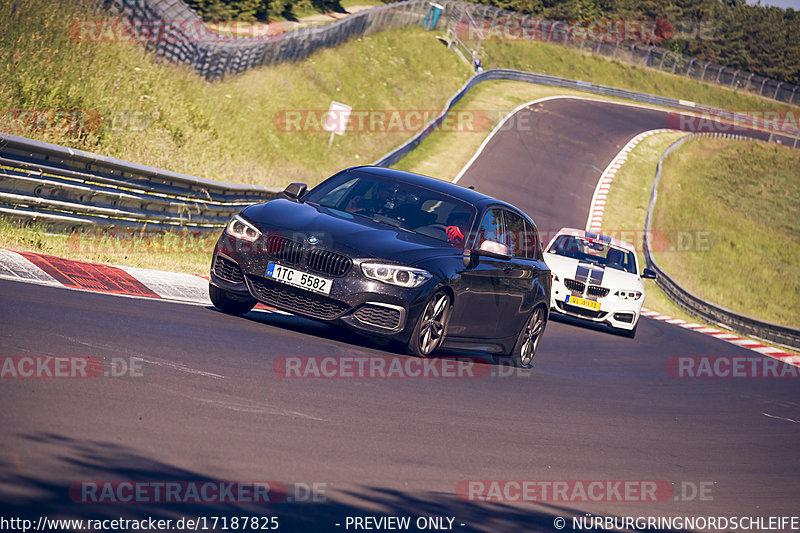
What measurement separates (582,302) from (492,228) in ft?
24.2

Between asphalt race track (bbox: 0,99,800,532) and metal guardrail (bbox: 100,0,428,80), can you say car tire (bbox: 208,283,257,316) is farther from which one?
metal guardrail (bbox: 100,0,428,80)

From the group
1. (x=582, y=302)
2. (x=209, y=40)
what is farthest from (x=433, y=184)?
(x=209, y=40)

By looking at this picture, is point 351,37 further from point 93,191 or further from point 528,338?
point 528,338

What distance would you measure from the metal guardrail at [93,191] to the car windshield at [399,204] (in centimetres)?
331

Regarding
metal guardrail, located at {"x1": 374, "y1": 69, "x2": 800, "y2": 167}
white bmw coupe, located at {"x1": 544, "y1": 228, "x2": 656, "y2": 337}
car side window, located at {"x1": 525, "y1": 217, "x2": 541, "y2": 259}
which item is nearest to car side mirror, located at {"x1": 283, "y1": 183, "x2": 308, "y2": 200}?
car side window, located at {"x1": 525, "y1": 217, "x2": 541, "y2": 259}

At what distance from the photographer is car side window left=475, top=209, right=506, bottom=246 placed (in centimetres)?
982

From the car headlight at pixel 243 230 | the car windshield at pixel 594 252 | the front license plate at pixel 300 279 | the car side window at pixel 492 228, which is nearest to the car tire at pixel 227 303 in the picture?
the car headlight at pixel 243 230

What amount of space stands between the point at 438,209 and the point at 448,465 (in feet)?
13.5

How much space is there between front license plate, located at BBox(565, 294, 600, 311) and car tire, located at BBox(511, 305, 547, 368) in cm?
563

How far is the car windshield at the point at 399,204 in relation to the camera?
9.47 meters

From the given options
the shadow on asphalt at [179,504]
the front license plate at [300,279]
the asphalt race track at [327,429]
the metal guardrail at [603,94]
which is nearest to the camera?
the shadow on asphalt at [179,504]

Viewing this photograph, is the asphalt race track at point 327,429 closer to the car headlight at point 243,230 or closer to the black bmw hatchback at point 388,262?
the black bmw hatchback at point 388,262

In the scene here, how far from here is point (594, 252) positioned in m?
18.4

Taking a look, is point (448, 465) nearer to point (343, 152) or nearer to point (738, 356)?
point (738, 356)
